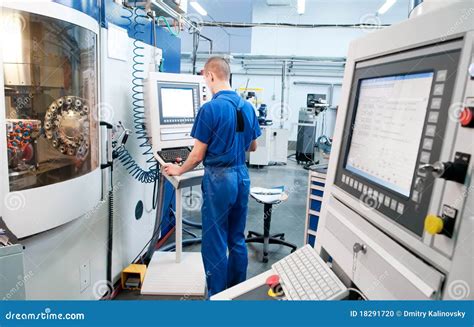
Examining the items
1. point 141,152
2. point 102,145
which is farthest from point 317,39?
point 102,145

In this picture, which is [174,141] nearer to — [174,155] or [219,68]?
[174,155]

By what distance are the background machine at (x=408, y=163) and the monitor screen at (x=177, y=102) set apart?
155 centimetres

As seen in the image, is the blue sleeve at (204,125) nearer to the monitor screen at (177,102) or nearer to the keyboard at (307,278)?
the monitor screen at (177,102)

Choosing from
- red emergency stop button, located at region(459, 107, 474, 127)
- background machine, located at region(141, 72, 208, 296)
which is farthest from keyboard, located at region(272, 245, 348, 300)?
background machine, located at region(141, 72, 208, 296)

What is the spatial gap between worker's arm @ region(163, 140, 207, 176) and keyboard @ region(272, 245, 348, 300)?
4.04 ft

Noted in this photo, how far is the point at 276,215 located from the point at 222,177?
2.13 m

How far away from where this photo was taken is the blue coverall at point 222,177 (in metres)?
2.01

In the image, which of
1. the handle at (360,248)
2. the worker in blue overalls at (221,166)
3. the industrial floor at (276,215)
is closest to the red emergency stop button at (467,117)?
the handle at (360,248)

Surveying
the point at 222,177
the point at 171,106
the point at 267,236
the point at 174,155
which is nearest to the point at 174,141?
the point at 174,155

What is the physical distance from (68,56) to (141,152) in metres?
1.13

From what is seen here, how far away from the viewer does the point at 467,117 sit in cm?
51

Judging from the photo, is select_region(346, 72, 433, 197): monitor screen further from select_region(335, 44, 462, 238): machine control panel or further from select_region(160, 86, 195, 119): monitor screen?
select_region(160, 86, 195, 119): monitor screen

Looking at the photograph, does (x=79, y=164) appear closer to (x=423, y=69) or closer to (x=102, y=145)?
(x=102, y=145)

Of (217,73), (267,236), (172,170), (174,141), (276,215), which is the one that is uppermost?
(217,73)
